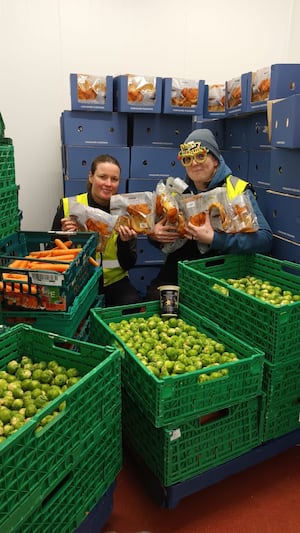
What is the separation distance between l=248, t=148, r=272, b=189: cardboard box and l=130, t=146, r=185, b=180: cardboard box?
25.1 inches

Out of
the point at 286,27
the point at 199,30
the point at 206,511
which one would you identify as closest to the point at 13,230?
the point at 206,511

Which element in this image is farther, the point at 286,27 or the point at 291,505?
the point at 286,27

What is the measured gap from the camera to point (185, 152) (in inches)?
95.5

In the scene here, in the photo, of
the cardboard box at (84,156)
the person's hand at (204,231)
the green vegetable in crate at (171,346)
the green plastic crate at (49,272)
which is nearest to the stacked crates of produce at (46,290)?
the green plastic crate at (49,272)

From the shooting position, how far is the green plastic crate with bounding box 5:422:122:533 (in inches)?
46.3

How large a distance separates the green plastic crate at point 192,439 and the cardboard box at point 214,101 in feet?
8.42

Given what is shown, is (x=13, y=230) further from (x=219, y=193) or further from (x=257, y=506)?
(x=257, y=506)

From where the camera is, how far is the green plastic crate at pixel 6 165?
1.91 meters

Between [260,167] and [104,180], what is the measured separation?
118cm

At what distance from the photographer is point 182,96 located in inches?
134

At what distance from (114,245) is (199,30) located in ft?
8.80

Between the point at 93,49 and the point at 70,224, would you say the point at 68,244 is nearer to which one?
the point at 70,224

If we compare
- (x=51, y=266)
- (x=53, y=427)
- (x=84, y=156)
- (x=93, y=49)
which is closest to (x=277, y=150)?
(x=51, y=266)

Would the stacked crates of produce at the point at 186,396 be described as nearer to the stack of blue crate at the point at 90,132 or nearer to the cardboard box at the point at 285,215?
the cardboard box at the point at 285,215
